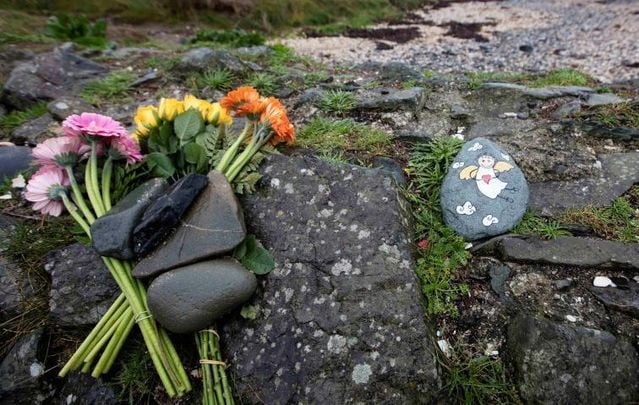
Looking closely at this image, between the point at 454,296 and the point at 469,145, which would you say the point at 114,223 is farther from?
the point at 469,145

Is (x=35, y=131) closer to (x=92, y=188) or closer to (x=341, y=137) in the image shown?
(x=92, y=188)

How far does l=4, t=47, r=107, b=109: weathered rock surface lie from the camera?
477cm

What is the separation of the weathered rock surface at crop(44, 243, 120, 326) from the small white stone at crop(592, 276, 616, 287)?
2.93 meters

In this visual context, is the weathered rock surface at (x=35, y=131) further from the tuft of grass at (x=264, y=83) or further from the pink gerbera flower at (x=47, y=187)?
the tuft of grass at (x=264, y=83)

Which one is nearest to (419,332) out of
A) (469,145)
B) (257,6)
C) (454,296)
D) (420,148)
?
(454,296)

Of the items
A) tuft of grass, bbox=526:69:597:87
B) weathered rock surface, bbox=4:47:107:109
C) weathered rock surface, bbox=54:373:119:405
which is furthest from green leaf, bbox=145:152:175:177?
tuft of grass, bbox=526:69:597:87

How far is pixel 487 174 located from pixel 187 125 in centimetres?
213

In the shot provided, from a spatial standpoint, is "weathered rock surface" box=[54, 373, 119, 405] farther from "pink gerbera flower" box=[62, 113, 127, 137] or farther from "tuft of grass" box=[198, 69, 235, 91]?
"tuft of grass" box=[198, 69, 235, 91]

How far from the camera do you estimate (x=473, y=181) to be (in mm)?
2869

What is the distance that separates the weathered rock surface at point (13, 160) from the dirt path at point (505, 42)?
538 cm

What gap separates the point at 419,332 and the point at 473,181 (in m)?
1.25

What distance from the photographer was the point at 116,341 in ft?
6.85

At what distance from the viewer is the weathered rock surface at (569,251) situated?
254 cm

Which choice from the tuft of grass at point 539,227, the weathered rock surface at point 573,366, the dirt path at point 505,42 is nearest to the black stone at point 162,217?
the weathered rock surface at point 573,366
